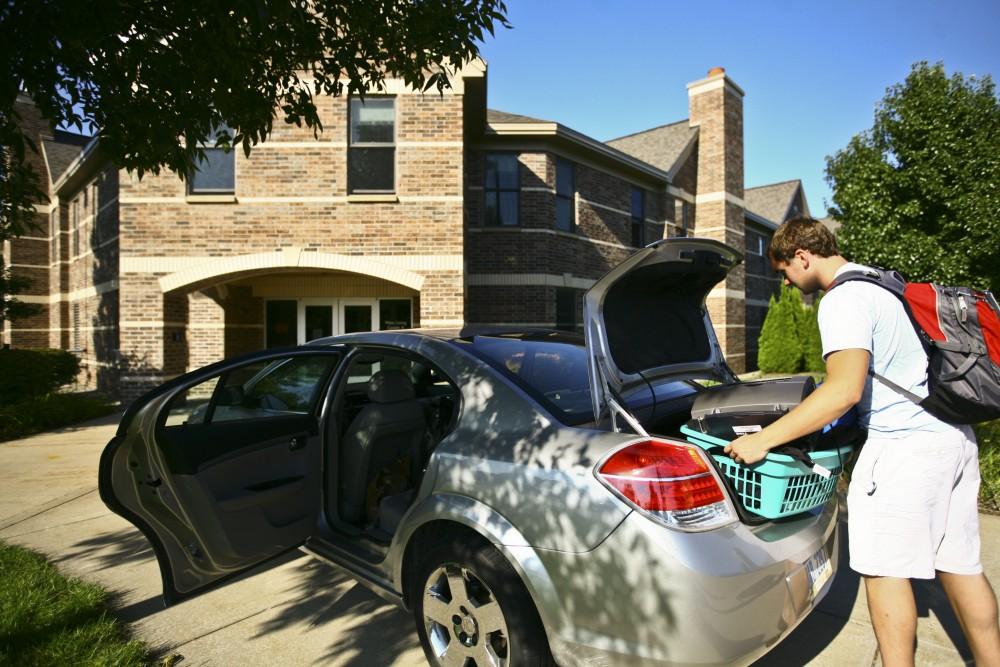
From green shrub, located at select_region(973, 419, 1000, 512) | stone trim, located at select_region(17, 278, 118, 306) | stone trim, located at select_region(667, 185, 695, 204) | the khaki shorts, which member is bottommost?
green shrub, located at select_region(973, 419, 1000, 512)

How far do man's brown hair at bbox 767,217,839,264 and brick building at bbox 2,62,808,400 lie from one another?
7.36 metres

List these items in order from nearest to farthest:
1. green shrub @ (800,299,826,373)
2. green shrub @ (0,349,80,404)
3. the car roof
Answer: the car roof < green shrub @ (0,349,80,404) < green shrub @ (800,299,826,373)

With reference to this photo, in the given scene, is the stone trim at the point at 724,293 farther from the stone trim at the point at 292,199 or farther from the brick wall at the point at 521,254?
the stone trim at the point at 292,199

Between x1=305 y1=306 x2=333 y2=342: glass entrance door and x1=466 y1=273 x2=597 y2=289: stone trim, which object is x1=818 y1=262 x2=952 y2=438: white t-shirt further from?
x1=305 y1=306 x2=333 y2=342: glass entrance door

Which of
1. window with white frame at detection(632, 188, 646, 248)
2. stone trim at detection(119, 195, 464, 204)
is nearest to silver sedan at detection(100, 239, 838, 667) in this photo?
stone trim at detection(119, 195, 464, 204)

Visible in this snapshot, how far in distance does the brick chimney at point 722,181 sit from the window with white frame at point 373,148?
11.6m

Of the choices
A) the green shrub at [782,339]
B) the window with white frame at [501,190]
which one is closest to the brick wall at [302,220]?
the window with white frame at [501,190]

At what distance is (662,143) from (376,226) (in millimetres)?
12696

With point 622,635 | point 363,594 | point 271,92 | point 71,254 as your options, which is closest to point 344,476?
point 363,594

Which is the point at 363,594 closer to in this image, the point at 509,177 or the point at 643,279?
the point at 643,279

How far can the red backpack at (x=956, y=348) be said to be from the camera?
191 centimetres

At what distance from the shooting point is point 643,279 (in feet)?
8.68

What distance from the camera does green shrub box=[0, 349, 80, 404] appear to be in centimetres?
959

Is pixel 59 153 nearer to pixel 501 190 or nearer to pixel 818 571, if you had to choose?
pixel 501 190
